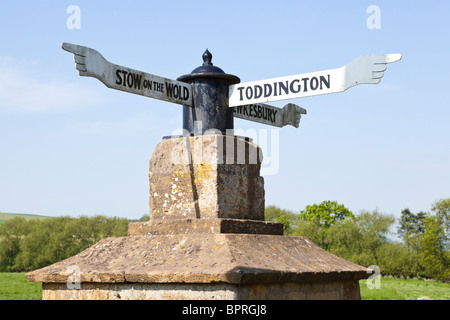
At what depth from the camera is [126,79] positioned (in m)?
4.38

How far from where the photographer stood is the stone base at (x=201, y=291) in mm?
3751

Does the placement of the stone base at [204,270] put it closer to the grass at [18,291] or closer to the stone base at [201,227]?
the stone base at [201,227]

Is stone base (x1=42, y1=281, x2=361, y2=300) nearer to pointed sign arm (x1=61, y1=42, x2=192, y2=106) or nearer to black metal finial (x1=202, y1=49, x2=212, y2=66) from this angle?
pointed sign arm (x1=61, y1=42, x2=192, y2=106)

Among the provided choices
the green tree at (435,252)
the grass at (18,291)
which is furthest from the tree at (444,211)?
the grass at (18,291)

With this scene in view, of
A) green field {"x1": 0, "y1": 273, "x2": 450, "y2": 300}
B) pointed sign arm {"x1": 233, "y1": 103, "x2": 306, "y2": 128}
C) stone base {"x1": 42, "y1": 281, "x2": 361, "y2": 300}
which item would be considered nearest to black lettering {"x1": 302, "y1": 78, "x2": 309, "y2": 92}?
pointed sign arm {"x1": 233, "y1": 103, "x2": 306, "y2": 128}

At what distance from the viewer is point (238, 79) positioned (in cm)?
498

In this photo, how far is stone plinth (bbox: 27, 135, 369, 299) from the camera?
3855 millimetres

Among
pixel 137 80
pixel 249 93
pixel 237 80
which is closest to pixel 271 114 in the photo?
pixel 237 80

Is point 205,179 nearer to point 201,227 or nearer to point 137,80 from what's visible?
point 201,227

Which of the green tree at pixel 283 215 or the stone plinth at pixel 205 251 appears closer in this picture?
the stone plinth at pixel 205 251

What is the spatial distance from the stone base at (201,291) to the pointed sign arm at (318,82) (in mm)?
1592
